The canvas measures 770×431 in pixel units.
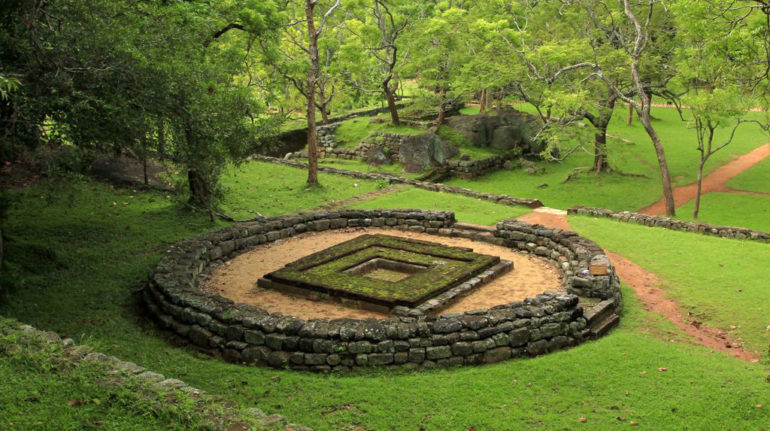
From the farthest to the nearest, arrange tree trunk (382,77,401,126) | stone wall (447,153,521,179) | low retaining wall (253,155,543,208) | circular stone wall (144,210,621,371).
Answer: tree trunk (382,77,401,126), stone wall (447,153,521,179), low retaining wall (253,155,543,208), circular stone wall (144,210,621,371)

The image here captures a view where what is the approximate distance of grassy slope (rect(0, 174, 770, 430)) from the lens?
8.30 m

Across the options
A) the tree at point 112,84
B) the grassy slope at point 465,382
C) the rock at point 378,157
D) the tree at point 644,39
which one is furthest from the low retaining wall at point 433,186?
the tree at point 112,84

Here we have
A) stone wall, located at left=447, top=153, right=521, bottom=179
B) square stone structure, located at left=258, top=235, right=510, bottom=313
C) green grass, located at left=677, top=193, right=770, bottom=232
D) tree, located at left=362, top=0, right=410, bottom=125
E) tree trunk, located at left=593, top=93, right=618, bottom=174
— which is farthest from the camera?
tree, located at left=362, top=0, right=410, bottom=125

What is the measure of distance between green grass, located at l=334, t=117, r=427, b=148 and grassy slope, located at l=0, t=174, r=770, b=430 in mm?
19109

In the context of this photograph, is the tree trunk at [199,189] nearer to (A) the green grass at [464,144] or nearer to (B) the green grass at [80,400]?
(B) the green grass at [80,400]

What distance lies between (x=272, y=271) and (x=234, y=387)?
4.94 metres

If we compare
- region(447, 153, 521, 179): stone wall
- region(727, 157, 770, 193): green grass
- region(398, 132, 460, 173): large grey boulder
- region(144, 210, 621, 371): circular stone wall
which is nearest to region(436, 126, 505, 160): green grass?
region(447, 153, 521, 179): stone wall

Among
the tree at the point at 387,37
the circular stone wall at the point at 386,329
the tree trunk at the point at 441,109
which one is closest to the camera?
the circular stone wall at the point at 386,329

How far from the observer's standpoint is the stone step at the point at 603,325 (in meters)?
11.1

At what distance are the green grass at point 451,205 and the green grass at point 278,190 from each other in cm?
138

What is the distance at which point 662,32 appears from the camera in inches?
1000

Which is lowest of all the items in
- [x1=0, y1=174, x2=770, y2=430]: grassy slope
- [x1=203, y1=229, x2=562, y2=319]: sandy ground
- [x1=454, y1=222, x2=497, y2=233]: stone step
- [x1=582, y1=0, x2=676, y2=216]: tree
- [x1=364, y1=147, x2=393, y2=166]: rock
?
[x1=0, y1=174, x2=770, y2=430]: grassy slope

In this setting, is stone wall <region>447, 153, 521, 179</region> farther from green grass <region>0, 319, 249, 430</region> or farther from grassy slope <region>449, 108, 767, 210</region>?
green grass <region>0, 319, 249, 430</region>

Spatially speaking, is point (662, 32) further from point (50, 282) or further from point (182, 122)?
point (50, 282)
